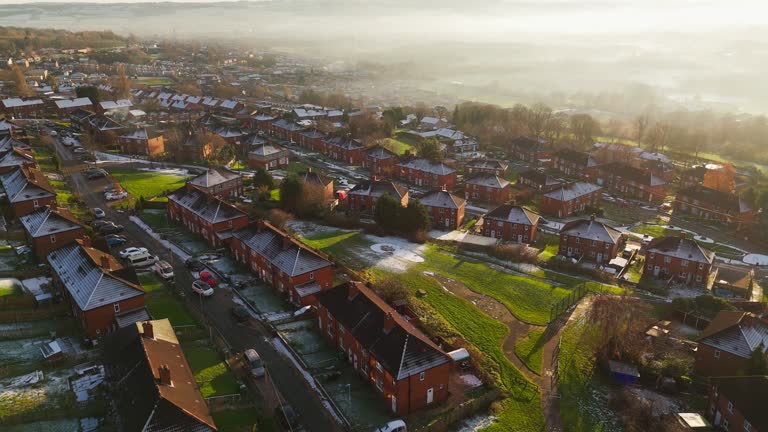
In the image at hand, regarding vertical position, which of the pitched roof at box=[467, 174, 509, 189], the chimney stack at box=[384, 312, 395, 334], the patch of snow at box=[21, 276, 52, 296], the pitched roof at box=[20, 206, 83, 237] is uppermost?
the pitched roof at box=[20, 206, 83, 237]

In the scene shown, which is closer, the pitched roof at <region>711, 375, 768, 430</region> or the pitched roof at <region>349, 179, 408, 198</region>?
the pitched roof at <region>711, 375, 768, 430</region>

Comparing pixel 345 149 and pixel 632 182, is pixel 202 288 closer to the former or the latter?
pixel 345 149

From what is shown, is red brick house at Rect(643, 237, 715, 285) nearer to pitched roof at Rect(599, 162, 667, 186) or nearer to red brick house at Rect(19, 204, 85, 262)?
pitched roof at Rect(599, 162, 667, 186)

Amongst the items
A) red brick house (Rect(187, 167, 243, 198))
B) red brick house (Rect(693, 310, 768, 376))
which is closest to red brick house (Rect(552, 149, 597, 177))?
red brick house (Rect(187, 167, 243, 198))

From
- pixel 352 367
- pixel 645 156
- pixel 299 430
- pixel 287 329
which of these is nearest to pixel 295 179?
pixel 287 329

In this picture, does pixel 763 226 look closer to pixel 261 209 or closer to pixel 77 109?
pixel 261 209

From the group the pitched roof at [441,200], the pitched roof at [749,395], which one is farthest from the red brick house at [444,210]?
the pitched roof at [749,395]
